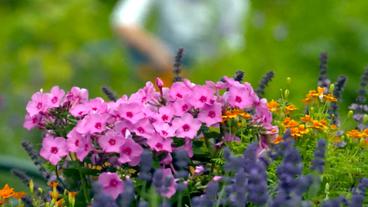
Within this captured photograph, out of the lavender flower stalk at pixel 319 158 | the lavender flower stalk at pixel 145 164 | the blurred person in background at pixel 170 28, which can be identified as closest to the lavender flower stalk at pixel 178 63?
the lavender flower stalk at pixel 145 164

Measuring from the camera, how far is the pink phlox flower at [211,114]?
2.37 meters

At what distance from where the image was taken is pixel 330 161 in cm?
235

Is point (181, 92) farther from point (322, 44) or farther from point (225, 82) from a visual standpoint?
point (322, 44)

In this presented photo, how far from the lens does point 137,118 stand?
233 cm

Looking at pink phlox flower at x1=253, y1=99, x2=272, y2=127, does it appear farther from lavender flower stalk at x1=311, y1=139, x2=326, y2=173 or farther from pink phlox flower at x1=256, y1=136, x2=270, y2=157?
lavender flower stalk at x1=311, y1=139, x2=326, y2=173

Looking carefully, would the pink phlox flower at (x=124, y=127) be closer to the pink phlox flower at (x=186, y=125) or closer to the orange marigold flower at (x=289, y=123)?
the pink phlox flower at (x=186, y=125)

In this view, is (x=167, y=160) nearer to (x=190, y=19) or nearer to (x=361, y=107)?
(x=361, y=107)

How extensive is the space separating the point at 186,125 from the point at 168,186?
0.83 ft

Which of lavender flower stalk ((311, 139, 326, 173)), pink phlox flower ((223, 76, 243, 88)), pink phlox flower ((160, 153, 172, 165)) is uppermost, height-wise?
pink phlox flower ((223, 76, 243, 88))

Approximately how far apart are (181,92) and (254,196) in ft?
1.67

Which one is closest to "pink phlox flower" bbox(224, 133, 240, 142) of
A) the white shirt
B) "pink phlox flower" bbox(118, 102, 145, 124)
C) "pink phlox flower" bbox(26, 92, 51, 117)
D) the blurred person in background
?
"pink phlox flower" bbox(118, 102, 145, 124)

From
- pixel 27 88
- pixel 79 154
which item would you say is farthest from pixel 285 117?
pixel 27 88

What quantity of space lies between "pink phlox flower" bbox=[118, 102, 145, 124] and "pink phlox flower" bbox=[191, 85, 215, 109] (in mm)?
134

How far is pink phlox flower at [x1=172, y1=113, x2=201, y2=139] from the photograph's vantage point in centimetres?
234
